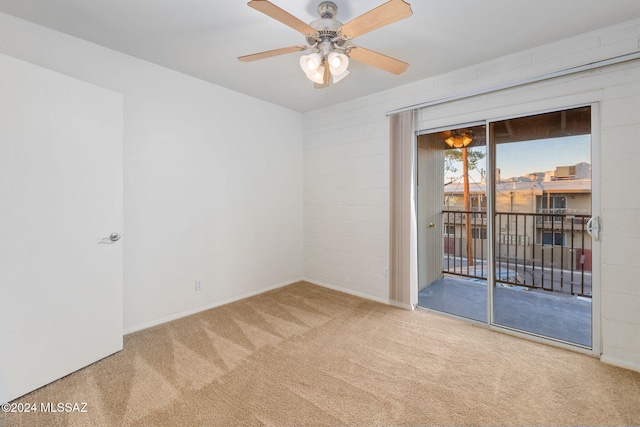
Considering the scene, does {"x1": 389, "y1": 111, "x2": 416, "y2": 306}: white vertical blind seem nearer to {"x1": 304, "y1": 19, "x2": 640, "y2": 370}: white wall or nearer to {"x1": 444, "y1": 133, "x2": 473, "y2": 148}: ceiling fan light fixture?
{"x1": 304, "y1": 19, "x2": 640, "y2": 370}: white wall

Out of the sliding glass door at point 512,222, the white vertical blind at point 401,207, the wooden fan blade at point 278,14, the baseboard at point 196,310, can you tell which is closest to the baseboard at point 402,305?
the white vertical blind at point 401,207

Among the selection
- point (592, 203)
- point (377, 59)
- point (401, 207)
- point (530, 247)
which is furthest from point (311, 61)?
point (530, 247)

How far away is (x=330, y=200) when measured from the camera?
13.3 ft

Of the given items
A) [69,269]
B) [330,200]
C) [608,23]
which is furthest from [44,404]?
[608,23]

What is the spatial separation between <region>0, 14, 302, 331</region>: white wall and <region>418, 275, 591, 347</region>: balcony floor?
2156 millimetres

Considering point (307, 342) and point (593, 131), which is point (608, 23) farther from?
point (307, 342)

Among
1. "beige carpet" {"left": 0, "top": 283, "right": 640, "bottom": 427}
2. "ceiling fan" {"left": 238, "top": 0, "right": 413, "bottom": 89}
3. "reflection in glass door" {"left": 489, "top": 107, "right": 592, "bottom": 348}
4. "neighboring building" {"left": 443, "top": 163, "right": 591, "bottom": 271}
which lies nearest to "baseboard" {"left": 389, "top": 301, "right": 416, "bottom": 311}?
"beige carpet" {"left": 0, "top": 283, "right": 640, "bottom": 427}

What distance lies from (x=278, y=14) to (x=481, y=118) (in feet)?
7.29

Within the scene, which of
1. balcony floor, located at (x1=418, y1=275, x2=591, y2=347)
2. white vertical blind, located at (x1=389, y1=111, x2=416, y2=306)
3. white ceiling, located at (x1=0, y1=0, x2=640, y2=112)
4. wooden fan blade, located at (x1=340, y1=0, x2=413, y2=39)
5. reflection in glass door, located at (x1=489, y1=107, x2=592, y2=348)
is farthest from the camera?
white vertical blind, located at (x1=389, y1=111, x2=416, y2=306)

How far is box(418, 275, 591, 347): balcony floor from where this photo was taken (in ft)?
8.75

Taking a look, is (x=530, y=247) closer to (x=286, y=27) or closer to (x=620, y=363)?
(x=620, y=363)

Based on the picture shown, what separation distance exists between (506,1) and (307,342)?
295 centimetres

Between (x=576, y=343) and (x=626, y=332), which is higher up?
(x=626, y=332)

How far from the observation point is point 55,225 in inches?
78.2
